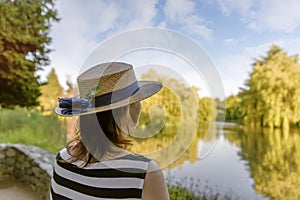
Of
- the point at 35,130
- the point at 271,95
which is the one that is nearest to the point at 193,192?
the point at 271,95

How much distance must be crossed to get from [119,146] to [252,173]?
89.9 inches

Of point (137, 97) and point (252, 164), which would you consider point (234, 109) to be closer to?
point (252, 164)

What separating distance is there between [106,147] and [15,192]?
2271 millimetres

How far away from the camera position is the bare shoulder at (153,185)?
0.48 m

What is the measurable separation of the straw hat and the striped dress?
11cm

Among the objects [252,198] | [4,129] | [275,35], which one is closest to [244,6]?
[275,35]

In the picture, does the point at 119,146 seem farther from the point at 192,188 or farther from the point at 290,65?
the point at 192,188

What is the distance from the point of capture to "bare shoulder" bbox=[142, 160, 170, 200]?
48 centimetres

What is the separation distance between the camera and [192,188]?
8.24 ft

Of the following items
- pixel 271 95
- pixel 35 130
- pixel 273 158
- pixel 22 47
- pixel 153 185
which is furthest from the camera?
pixel 22 47

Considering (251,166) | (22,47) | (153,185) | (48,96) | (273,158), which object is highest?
(22,47)

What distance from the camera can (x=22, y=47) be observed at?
3.48 m

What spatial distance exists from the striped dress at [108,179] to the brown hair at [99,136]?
0.02 meters

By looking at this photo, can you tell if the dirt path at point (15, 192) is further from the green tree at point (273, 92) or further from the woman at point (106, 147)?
the woman at point (106, 147)
